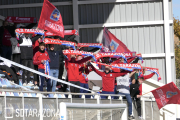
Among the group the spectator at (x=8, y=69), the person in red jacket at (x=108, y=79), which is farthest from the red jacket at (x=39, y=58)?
the person in red jacket at (x=108, y=79)

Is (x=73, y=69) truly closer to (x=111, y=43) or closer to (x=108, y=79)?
(x=108, y=79)

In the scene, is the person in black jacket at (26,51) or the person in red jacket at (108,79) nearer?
the person in black jacket at (26,51)

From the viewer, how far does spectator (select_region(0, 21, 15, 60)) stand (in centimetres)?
1320

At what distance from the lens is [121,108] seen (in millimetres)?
7070

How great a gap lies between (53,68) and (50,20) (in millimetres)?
2123

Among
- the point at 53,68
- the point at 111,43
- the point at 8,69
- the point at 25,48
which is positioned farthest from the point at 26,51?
the point at 111,43

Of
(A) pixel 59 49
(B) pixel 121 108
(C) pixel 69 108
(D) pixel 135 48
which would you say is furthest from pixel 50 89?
(D) pixel 135 48

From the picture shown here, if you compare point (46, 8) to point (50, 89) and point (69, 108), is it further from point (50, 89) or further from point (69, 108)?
point (69, 108)

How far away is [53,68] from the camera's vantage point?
11969mm

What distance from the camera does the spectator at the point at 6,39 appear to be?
43.3 ft

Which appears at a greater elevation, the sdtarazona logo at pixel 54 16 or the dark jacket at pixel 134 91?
the sdtarazona logo at pixel 54 16

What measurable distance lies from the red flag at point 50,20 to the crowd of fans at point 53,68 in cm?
48

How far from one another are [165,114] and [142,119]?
3119mm

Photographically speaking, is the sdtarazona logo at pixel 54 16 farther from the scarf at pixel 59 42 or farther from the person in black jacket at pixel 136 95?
the person in black jacket at pixel 136 95
